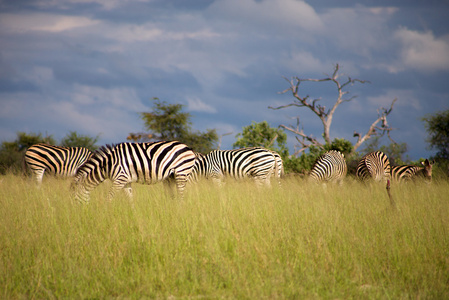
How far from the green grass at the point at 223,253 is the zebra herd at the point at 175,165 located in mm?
1585

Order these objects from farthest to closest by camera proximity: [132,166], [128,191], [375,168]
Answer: [375,168] → [128,191] → [132,166]

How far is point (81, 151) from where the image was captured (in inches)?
577

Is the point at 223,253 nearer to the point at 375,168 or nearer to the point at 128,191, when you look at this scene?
the point at 128,191

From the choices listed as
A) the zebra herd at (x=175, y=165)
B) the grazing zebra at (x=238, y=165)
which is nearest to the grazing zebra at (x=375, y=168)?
the zebra herd at (x=175, y=165)

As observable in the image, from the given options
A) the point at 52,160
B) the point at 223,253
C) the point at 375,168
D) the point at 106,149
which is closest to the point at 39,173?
the point at 52,160

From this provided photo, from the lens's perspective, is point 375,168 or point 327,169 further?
point 327,169

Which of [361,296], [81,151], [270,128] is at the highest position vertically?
[270,128]

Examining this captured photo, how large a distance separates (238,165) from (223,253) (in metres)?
8.97

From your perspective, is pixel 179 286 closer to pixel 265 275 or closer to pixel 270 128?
pixel 265 275

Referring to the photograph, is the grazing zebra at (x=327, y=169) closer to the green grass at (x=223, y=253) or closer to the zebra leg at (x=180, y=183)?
the zebra leg at (x=180, y=183)

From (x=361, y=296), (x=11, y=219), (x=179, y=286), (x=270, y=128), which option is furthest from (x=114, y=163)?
(x=270, y=128)

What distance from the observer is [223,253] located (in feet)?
18.9

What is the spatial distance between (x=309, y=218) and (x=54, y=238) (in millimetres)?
4618

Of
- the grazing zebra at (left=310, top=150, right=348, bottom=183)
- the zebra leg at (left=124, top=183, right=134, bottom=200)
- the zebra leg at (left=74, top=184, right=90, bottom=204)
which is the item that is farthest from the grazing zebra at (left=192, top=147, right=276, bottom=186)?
the zebra leg at (left=74, top=184, right=90, bottom=204)
